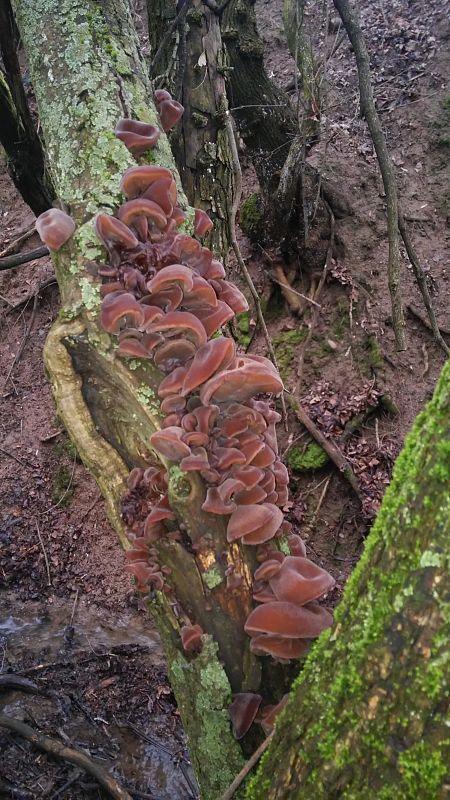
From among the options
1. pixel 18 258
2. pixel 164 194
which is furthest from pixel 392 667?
pixel 18 258

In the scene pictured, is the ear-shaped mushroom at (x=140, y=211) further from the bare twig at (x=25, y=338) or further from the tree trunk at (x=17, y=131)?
the bare twig at (x=25, y=338)

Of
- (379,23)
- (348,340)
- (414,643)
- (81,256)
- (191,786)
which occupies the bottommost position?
(191,786)

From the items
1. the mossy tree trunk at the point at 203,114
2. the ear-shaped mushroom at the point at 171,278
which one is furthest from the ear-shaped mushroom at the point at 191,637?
the mossy tree trunk at the point at 203,114

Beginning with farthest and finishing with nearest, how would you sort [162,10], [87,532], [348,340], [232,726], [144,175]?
[87,532]
[348,340]
[162,10]
[144,175]
[232,726]

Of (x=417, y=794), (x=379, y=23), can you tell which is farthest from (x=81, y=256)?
(x=379, y=23)

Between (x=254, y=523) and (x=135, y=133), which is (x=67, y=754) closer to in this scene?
Answer: (x=254, y=523)

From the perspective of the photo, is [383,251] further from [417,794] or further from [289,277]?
[417,794]
